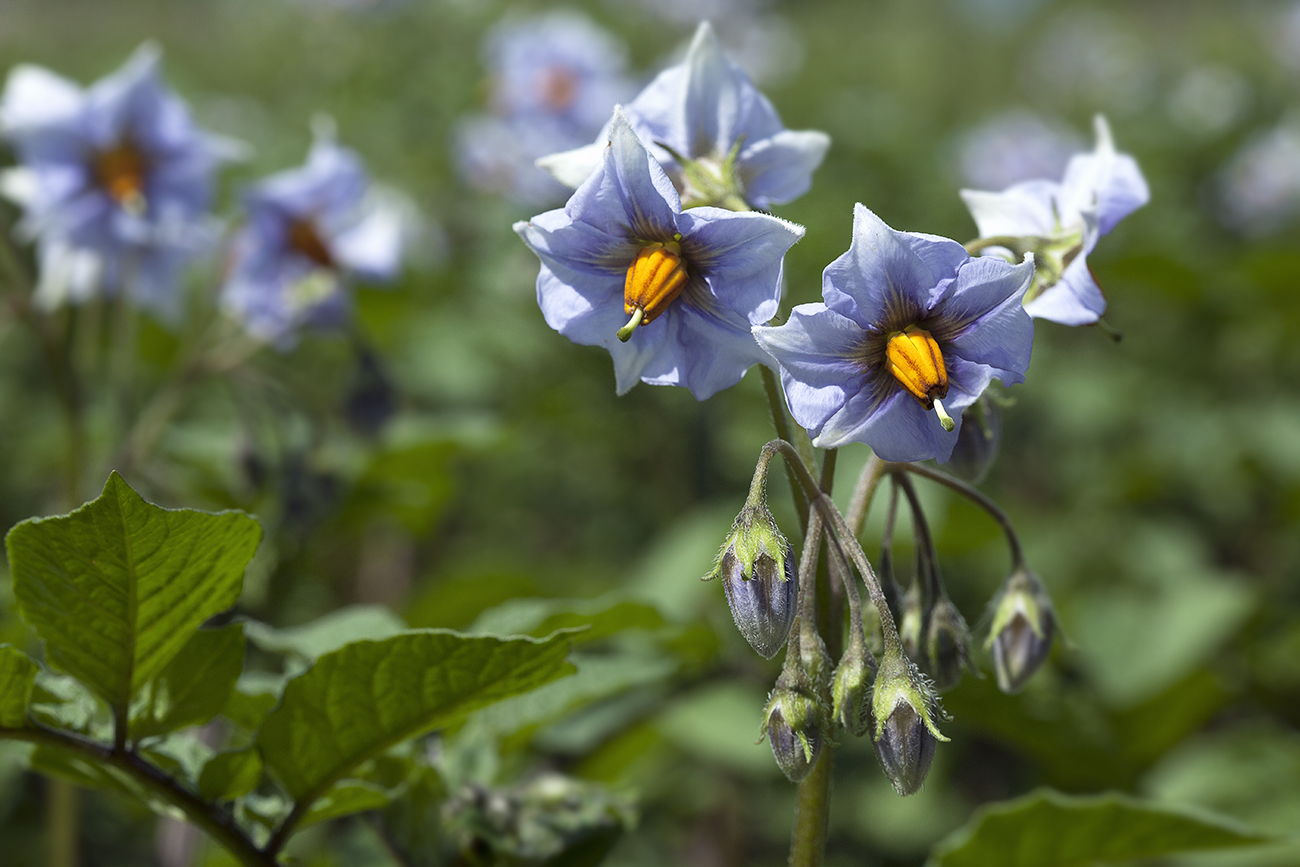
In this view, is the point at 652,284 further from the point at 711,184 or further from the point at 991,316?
the point at 991,316

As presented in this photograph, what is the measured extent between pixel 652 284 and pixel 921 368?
0.29m

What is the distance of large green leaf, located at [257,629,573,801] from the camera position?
1.21m

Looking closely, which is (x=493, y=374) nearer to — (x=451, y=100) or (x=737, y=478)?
(x=737, y=478)

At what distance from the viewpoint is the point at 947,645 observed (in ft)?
4.63

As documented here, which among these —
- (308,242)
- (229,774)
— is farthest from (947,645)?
(308,242)

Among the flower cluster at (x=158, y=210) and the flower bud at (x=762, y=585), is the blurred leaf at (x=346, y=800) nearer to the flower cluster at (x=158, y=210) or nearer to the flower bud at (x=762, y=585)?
the flower bud at (x=762, y=585)

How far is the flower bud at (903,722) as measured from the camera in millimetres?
1156

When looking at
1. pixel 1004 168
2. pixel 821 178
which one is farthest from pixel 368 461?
pixel 1004 168

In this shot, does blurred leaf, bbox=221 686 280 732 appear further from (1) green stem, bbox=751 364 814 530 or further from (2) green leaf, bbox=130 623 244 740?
(1) green stem, bbox=751 364 814 530

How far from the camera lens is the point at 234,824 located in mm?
1315

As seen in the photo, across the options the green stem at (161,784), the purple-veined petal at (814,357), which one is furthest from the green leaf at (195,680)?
the purple-veined petal at (814,357)

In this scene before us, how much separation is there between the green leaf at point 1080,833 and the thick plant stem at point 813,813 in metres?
0.26

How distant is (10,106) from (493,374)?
6.89ft

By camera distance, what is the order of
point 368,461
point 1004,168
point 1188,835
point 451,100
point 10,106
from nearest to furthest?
point 1188,835
point 10,106
point 368,461
point 451,100
point 1004,168
